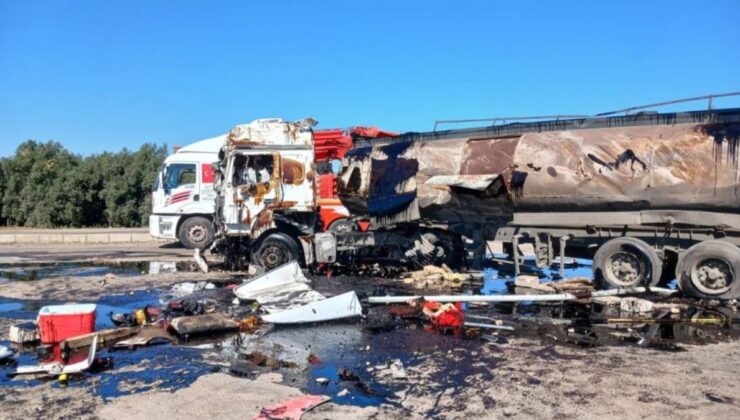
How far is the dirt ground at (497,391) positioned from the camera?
14.5 ft

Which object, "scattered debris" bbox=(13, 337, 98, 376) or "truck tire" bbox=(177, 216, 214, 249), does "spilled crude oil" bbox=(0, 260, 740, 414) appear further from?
"truck tire" bbox=(177, 216, 214, 249)

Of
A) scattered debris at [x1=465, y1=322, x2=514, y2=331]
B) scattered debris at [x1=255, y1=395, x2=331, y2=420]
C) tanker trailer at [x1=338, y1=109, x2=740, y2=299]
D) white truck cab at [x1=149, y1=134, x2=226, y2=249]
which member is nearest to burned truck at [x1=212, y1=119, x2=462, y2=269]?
tanker trailer at [x1=338, y1=109, x2=740, y2=299]

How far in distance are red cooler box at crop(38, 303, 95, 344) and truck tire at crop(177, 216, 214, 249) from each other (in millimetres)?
12129

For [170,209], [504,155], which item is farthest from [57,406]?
[170,209]

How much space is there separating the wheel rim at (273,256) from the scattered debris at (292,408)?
26.0 feet

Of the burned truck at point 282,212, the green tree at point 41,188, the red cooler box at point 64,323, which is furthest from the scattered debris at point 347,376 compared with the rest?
the green tree at point 41,188

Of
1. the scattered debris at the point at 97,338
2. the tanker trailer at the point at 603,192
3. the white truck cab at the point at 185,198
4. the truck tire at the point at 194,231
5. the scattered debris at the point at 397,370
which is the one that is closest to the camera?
the scattered debris at the point at 397,370

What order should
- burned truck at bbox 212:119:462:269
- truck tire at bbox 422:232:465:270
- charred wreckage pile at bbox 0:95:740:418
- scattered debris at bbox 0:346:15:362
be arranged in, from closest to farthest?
scattered debris at bbox 0:346:15:362
charred wreckage pile at bbox 0:95:740:418
burned truck at bbox 212:119:462:269
truck tire at bbox 422:232:465:270

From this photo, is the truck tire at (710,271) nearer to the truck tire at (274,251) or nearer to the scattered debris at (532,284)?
the scattered debris at (532,284)

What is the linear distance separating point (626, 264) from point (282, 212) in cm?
690

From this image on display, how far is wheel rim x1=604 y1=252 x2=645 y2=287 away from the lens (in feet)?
31.0

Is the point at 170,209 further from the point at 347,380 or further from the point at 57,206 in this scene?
the point at 57,206

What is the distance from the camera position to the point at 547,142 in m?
10.5

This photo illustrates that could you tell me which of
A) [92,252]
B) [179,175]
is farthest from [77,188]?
[179,175]
